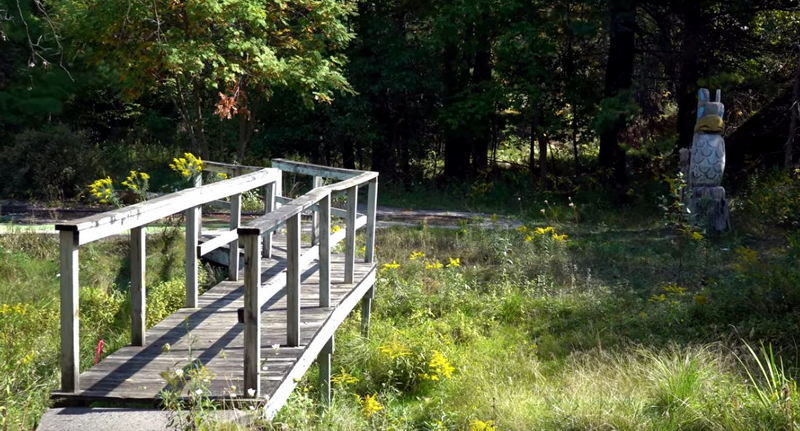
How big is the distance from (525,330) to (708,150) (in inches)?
261

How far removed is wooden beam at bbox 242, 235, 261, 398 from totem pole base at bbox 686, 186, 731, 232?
414 inches

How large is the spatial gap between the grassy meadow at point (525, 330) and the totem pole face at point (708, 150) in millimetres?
1105

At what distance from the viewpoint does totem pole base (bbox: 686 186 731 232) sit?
549 inches

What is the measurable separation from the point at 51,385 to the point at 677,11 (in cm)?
1605

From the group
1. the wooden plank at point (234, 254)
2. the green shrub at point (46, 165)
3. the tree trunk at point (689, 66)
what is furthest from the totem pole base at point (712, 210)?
the green shrub at point (46, 165)

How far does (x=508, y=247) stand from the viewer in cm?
1192

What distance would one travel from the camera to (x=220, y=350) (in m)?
5.81

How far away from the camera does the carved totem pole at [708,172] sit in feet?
45.9

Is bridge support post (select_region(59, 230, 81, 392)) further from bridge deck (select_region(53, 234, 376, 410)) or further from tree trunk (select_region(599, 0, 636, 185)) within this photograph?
tree trunk (select_region(599, 0, 636, 185))

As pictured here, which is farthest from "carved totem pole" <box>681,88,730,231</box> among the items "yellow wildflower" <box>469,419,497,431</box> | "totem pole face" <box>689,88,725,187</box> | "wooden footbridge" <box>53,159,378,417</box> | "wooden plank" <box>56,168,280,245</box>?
"wooden plank" <box>56,168,280,245</box>

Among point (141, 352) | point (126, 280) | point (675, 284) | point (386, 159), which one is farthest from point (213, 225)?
point (386, 159)

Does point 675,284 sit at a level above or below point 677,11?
below

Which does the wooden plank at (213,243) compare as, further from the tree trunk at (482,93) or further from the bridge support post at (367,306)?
the tree trunk at (482,93)

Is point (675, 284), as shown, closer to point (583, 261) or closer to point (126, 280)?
point (583, 261)
